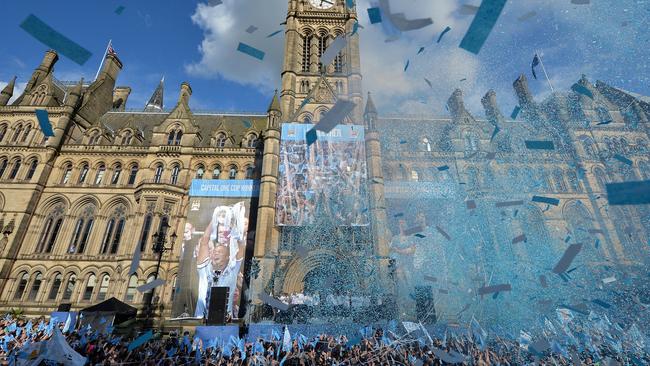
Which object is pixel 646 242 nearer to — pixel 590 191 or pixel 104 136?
pixel 590 191

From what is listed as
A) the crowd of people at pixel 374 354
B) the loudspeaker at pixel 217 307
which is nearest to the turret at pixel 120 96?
the loudspeaker at pixel 217 307

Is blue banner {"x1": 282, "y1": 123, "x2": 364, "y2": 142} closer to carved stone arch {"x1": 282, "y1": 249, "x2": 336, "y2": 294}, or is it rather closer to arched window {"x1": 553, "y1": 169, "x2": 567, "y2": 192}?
carved stone arch {"x1": 282, "y1": 249, "x2": 336, "y2": 294}

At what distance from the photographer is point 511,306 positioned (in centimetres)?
2709

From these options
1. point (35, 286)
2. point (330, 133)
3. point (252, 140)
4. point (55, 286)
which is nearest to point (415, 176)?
→ point (330, 133)

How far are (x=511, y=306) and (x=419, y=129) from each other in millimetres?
21282

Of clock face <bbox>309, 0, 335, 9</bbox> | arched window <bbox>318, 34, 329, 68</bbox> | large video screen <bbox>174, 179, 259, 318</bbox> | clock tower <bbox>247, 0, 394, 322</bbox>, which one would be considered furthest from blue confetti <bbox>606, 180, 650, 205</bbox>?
clock face <bbox>309, 0, 335, 9</bbox>

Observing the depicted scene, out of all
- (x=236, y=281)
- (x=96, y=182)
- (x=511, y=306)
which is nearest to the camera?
(x=236, y=281)

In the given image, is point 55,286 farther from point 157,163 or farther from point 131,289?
point 157,163

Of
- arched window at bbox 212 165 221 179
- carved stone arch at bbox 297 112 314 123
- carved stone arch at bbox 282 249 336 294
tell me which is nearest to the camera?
carved stone arch at bbox 282 249 336 294

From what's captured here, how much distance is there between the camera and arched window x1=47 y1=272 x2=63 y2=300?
26.6 metres

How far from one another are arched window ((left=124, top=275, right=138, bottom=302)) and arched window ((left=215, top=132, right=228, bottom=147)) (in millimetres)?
15249

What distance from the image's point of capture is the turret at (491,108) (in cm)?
4032

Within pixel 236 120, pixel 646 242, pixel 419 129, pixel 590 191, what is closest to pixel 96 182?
pixel 236 120

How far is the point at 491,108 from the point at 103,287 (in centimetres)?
4818
